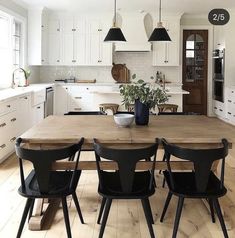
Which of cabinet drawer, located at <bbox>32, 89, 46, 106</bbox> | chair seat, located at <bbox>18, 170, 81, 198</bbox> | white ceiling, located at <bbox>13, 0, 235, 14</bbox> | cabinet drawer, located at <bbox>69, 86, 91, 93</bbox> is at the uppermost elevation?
white ceiling, located at <bbox>13, 0, 235, 14</bbox>

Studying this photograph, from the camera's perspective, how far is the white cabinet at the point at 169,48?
834cm

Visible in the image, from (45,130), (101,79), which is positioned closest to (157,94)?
(45,130)

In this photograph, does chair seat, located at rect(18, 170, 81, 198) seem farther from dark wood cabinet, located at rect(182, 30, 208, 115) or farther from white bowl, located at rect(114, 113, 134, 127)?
dark wood cabinet, located at rect(182, 30, 208, 115)

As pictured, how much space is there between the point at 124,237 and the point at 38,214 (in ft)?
2.52

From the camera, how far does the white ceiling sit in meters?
7.05

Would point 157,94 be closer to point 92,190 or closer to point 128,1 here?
point 92,190

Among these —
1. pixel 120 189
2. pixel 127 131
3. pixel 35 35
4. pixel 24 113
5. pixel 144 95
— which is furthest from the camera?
pixel 35 35

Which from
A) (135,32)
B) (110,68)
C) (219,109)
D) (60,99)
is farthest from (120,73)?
(219,109)

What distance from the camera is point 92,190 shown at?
3.67 m

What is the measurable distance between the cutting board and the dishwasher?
71.2 inches

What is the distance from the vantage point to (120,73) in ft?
29.0

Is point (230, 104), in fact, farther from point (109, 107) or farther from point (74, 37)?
point (74, 37)

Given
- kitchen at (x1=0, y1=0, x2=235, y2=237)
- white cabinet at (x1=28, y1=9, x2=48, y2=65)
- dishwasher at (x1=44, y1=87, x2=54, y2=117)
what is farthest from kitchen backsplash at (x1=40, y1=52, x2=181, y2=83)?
dishwasher at (x1=44, y1=87, x2=54, y2=117)

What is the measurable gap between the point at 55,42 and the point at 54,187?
6.42m
